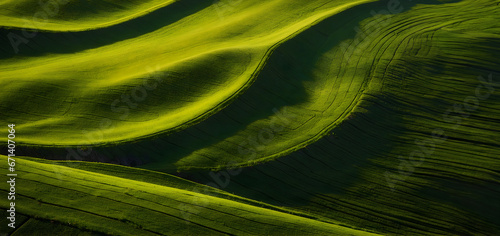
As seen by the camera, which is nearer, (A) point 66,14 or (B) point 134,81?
(B) point 134,81

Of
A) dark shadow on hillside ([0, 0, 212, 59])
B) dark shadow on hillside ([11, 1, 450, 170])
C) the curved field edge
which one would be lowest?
dark shadow on hillside ([11, 1, 450, 170])

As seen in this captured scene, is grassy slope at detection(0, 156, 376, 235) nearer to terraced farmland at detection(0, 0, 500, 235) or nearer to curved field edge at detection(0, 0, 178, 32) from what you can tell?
terraced farmland at detection(0, 0, 500, 235)

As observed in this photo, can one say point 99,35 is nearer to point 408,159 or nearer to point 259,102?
point 259,102

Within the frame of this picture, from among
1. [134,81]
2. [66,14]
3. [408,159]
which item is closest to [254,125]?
[134,81]

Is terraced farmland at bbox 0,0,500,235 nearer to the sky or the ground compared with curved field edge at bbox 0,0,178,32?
Answer: nearer to the ground

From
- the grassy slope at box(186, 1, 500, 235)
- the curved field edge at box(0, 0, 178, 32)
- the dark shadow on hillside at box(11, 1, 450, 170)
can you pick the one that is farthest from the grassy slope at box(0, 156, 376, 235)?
the curved field edge at box(0, 0, 178, 32)

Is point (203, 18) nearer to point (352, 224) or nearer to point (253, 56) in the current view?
point (253, 56)

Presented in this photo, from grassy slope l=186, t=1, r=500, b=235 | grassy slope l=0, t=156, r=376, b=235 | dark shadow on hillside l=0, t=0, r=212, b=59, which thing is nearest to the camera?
grassy slope l=0, t=156, r=376, b=235

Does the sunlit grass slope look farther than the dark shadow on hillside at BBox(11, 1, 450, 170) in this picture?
Yes
